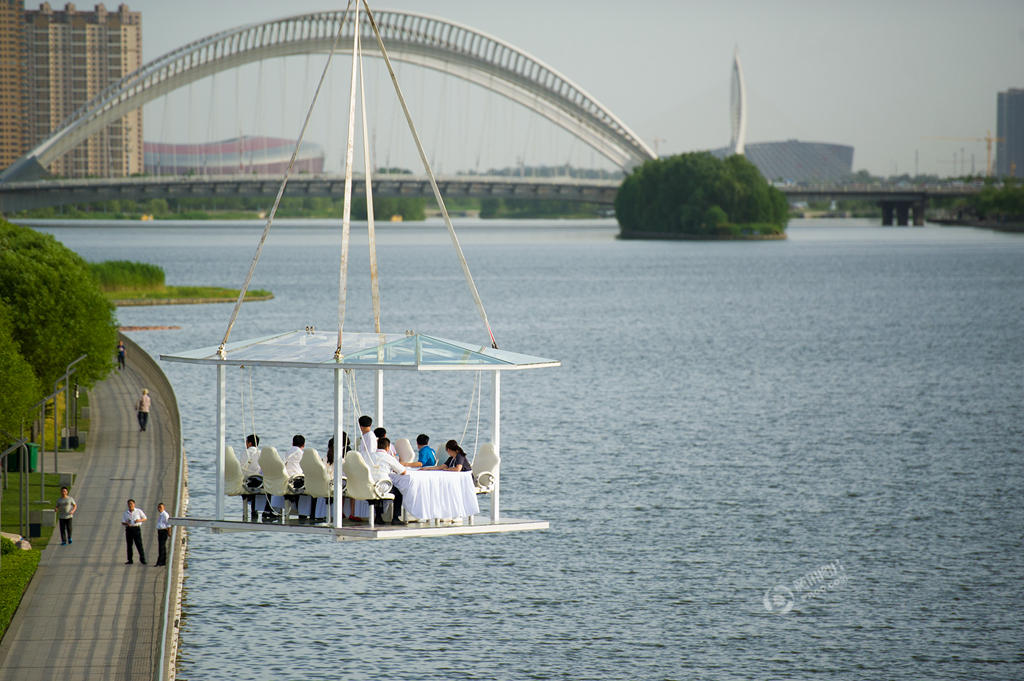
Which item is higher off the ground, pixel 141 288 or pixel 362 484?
pixel 141 288

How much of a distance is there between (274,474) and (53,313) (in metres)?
25.1

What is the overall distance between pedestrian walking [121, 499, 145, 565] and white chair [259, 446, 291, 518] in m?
8.69

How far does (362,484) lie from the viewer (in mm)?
14938

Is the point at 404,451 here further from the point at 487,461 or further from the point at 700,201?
the point at 700,201

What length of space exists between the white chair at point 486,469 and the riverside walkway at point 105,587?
174 inches

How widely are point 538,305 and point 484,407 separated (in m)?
38.7

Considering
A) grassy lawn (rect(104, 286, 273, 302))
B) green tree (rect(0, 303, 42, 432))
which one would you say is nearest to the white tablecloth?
green tree (rect(0, 303, 42, 432))

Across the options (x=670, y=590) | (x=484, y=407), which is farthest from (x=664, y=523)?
(x=484, y=407)

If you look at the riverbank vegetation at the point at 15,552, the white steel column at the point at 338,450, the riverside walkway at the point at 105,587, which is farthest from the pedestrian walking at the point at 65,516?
the white steel column at the point at 338,450

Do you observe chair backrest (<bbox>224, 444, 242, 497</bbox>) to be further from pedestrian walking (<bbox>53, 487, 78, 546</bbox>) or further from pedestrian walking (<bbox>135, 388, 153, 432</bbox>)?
pedestrian walking (<bbox>135, 388, 153, 432</bbox>)

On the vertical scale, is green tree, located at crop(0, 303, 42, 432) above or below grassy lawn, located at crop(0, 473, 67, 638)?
above

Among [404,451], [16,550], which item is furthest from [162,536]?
[404,451]

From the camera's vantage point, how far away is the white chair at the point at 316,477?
15.3m

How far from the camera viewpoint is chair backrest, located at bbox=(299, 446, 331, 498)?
15336 mm
